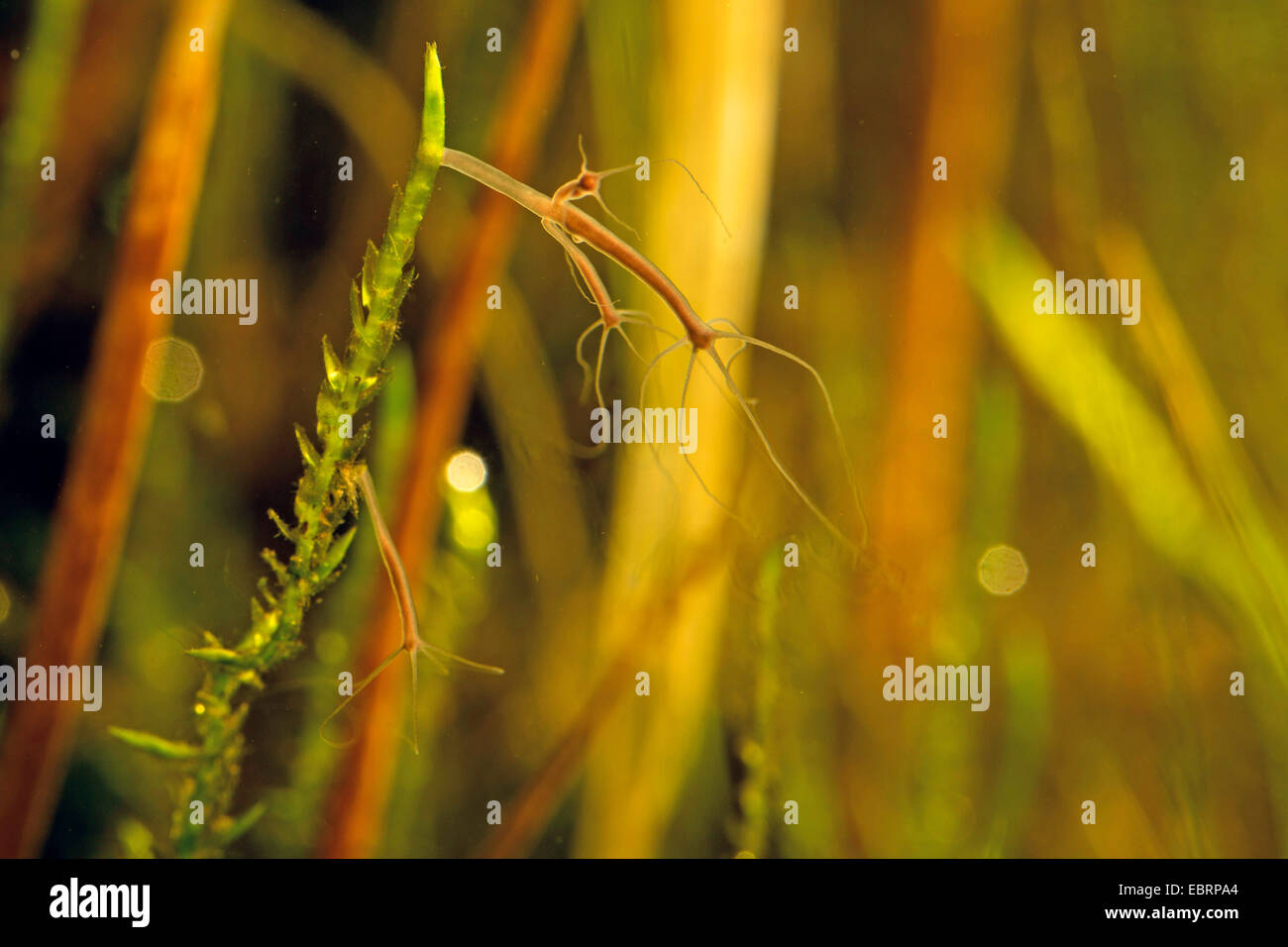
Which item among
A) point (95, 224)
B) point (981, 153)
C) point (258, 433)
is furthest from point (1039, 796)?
point (95, 224)

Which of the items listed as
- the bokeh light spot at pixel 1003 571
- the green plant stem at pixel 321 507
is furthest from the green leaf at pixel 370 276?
the bokeh light spot at pixel 1003 571

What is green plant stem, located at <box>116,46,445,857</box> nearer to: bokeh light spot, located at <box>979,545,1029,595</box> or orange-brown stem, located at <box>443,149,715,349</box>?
orange-brown stem, located at <box>443,149,715,349</box>

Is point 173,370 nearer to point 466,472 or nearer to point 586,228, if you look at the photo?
point 466,472

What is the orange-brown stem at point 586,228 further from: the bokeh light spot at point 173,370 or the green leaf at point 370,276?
the bokeh light spot at point 173,370

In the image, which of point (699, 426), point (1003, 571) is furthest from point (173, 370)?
point (1003, 571)

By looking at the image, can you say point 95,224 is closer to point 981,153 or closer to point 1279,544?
point 981,153

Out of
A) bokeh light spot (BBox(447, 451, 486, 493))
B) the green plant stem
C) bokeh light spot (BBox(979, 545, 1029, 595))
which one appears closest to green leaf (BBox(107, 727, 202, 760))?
the green plant stem
